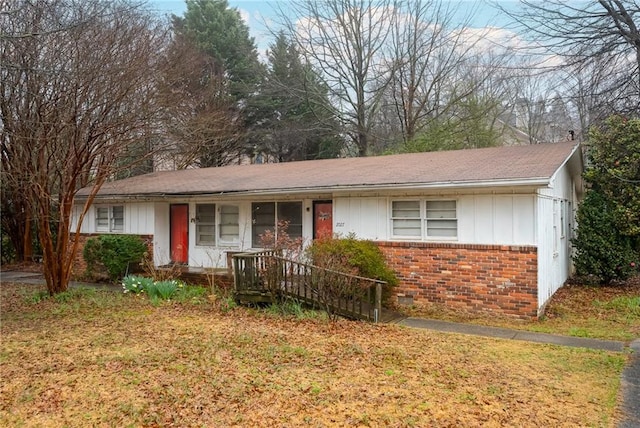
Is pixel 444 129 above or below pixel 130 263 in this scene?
above

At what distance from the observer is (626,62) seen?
12711 mm

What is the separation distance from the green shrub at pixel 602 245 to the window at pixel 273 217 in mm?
7207

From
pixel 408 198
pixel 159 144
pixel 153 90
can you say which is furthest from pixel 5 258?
pixel 408 198

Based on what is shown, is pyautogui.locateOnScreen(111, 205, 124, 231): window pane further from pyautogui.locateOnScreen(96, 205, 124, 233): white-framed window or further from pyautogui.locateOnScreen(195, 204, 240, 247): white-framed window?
pyautogui.locateOnScreen(195, 204, 240, 247): white-framed window

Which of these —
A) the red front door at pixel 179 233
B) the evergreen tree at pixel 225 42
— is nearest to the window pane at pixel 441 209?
the red front door at pixel 179 233

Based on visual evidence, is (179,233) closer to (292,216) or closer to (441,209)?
(292,216)

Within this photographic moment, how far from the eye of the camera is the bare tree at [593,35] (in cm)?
1234

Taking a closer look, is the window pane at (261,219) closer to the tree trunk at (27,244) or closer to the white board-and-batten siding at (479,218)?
the white board-and-batten siding at (479,218)

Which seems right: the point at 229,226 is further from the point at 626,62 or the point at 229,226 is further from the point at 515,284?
the point at 626,62

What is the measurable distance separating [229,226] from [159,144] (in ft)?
15.6

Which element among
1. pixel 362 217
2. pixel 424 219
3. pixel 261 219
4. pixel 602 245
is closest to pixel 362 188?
pixel 362 217

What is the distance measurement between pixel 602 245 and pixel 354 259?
682cm

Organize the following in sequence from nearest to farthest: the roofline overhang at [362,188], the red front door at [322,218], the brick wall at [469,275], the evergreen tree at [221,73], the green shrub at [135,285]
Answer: the roofline overhang at [362,188], the brick wall at [469,275], the green shrub at [135,285], the red front door at [322,218], the evergreen tree at [221,73]

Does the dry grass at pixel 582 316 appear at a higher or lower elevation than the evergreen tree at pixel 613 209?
lower
